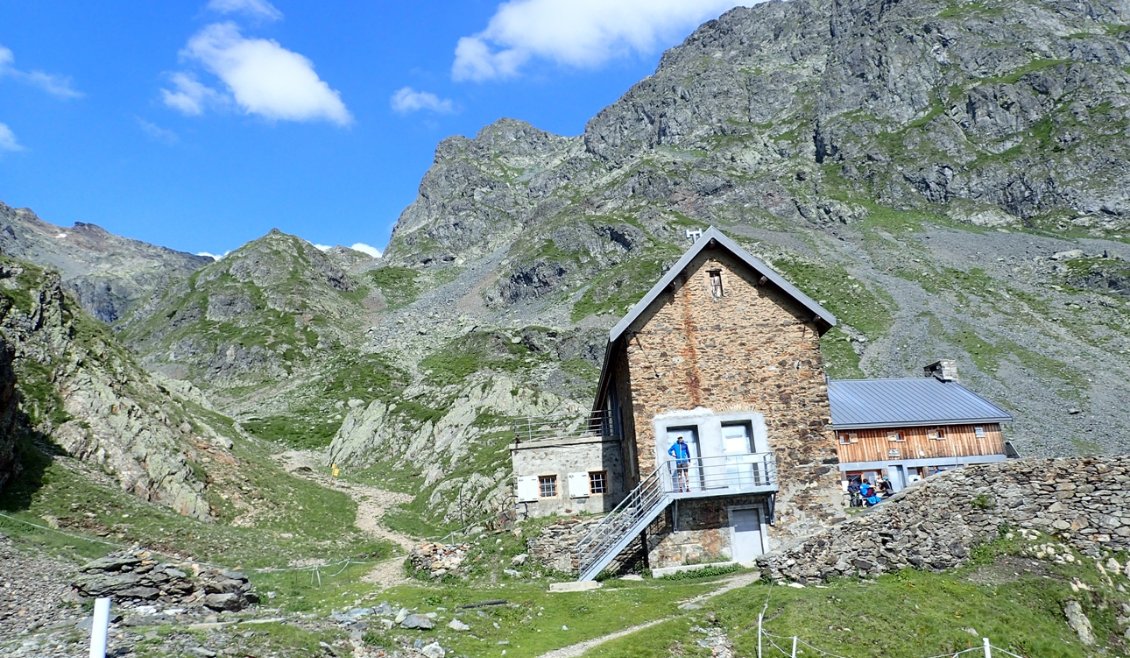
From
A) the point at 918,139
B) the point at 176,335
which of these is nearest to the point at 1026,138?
the point at 918,139

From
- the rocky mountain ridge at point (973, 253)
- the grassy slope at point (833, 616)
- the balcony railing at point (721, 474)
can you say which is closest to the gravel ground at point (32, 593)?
the grassy slope at point (833, 616)

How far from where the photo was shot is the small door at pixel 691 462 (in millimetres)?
26641

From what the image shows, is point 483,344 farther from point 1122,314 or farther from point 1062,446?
point 1122,314

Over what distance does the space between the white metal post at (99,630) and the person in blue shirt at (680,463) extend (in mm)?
19870

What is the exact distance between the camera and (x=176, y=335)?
170m

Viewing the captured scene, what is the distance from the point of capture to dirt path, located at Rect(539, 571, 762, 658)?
16578 millimetres

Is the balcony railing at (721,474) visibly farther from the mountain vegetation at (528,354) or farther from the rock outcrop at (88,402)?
the rock outcrop at (88,402)

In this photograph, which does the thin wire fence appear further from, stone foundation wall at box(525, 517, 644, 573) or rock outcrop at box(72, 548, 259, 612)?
rock outcrop at box(72, 548, 259, 612)

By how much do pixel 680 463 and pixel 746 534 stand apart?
3667 millimetres

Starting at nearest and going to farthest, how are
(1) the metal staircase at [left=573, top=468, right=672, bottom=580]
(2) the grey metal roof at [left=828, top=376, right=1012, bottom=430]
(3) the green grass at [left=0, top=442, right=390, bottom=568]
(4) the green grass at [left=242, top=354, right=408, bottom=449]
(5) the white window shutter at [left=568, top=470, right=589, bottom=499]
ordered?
(1) the metal staircase at [left=573, top=468, right=672, bottom=580]
(3) the green grass at [left=0, top=442, right=390, bottom=568]
(5) the white window shutter at [left=568, top=470, right=589, bottom=499]
(2) the grey metal roof at [left=828, top=376, right=1012, bottom=430]
(4) the green grass at [left=242, top=354, right=408, bottom=449]

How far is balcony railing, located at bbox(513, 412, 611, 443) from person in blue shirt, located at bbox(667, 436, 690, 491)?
8.15 metres

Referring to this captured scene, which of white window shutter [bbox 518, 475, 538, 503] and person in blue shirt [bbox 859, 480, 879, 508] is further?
white window shutter [bbox 518, 475, 538, 503]

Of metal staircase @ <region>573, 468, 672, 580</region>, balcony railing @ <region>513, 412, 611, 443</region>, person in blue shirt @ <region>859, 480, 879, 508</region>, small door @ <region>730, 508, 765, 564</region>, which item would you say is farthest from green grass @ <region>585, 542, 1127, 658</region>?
balcony railing @ <region>513, 412, 611, 443</region>

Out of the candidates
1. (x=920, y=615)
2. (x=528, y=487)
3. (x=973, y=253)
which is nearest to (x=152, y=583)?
(x=528, y=487)
